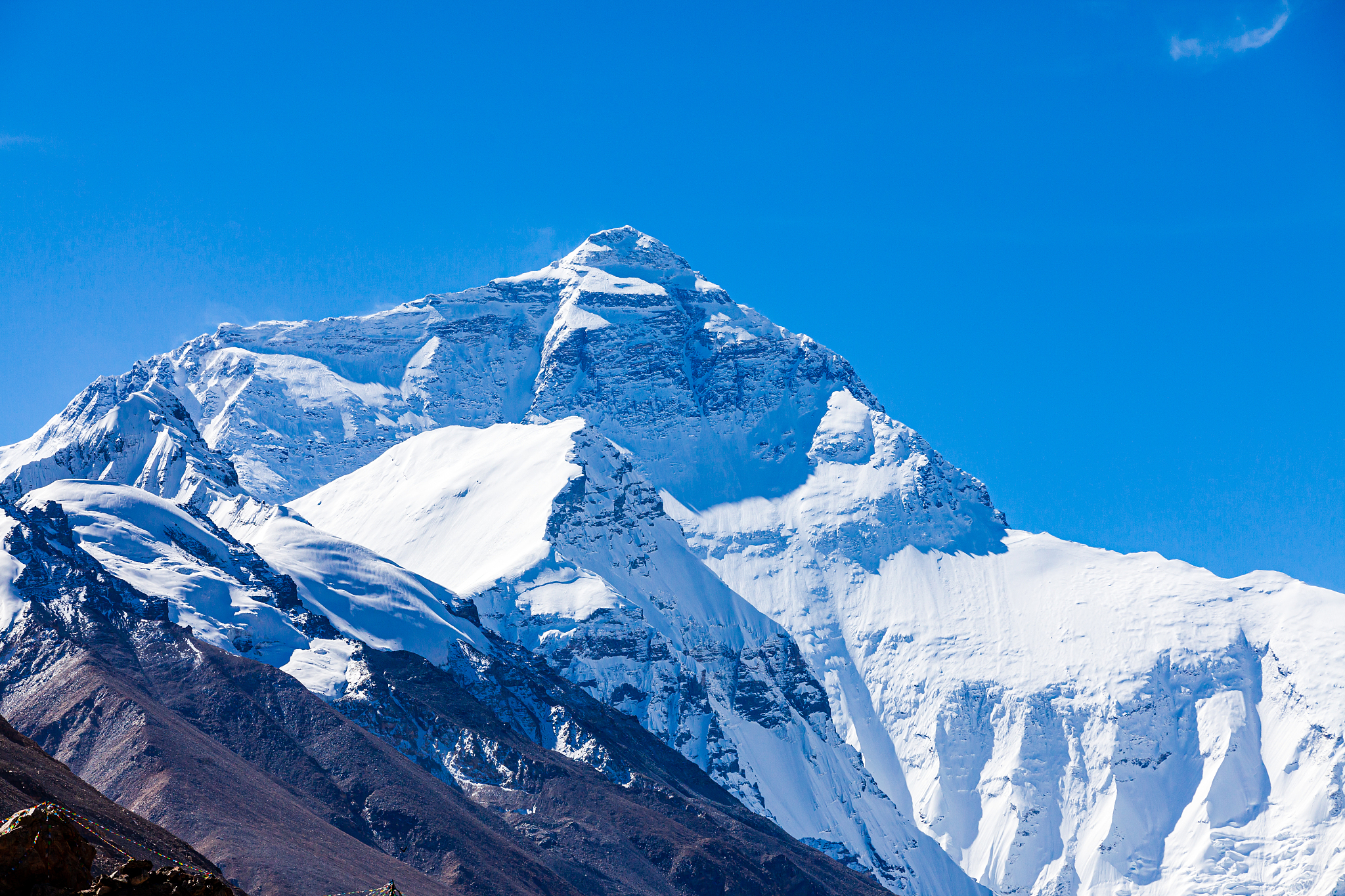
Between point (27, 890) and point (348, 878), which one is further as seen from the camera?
point (348, 878)

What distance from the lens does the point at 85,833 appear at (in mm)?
123938

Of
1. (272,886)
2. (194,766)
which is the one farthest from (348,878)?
(194,766)

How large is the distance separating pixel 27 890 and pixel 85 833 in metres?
83.6

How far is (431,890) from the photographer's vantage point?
195 meters

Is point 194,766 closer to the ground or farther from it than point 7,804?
farther from it

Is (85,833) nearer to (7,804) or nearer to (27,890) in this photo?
(7,804)

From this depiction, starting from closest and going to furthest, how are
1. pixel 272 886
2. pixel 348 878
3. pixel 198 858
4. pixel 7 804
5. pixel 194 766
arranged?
pixel 7 804 < pixel 198 858 < pixel 272 886 < pixel 348 878 < pixel 194 766

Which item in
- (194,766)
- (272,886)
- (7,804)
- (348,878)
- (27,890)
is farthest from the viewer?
(194,766)

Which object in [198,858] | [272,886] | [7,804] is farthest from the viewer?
[272,886]

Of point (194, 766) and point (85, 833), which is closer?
point (85, 833)

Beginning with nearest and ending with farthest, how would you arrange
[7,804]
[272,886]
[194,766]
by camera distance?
[7,804], [272,886], [194,766]

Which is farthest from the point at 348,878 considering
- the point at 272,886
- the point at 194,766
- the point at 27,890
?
the point at 27,890

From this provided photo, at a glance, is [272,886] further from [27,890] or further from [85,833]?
[27,890]

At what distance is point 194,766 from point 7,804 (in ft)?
248
